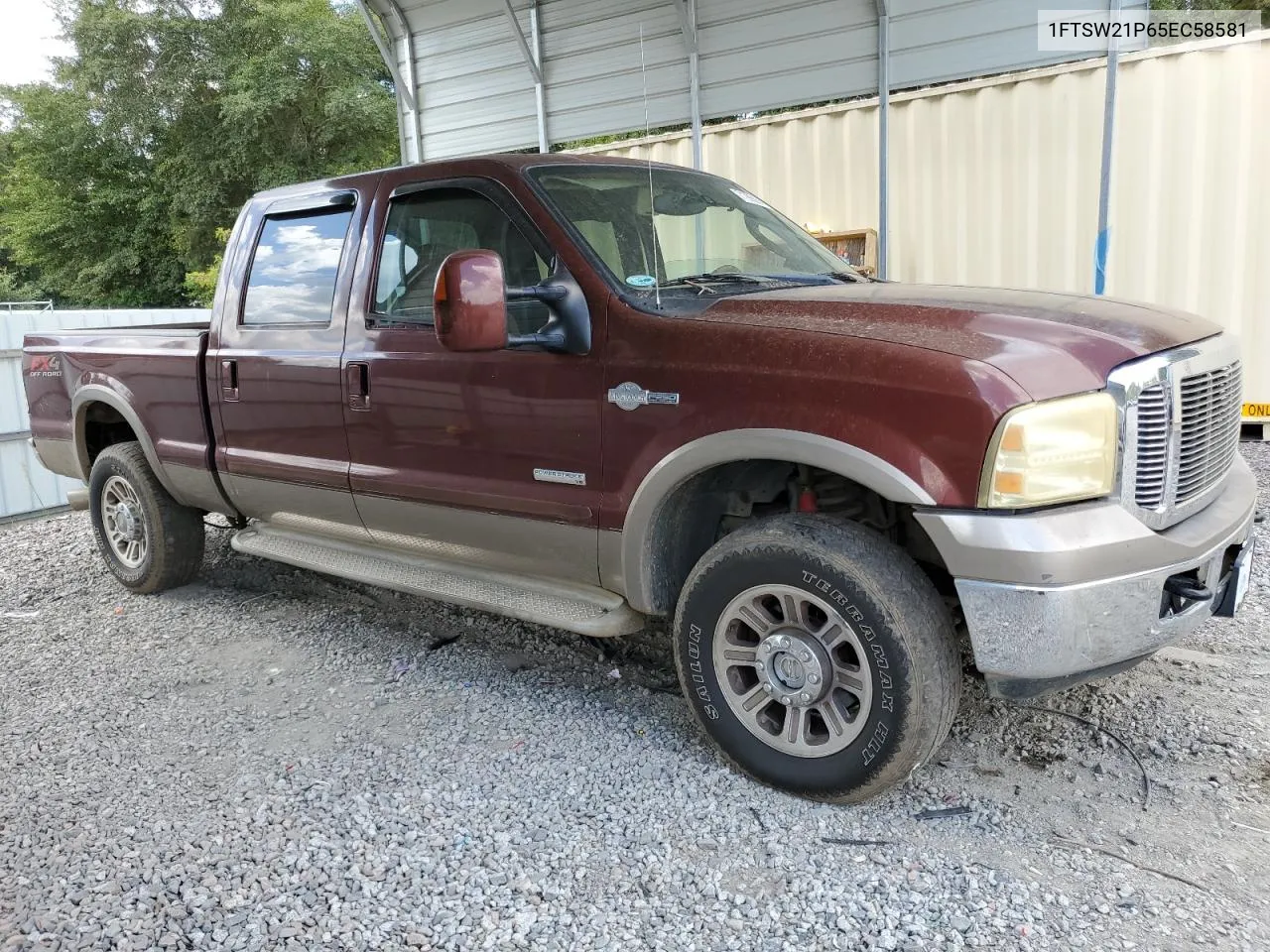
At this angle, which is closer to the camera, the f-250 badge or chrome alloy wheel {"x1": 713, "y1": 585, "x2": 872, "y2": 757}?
chrome alloy wheel {"x1": 713, "y1": 585, "x2": 872, "y2": 757}

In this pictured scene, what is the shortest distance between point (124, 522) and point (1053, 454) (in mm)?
4885

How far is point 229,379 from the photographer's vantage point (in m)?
4.45

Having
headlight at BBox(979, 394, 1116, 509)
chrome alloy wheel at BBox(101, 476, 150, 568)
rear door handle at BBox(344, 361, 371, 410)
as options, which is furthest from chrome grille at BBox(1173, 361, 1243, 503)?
chrome alloy wheel at BBox(101, 476, 150, 568)

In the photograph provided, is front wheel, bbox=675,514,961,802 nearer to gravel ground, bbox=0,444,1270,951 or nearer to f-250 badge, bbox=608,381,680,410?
gravel ground, bbox=0,444,1270,951

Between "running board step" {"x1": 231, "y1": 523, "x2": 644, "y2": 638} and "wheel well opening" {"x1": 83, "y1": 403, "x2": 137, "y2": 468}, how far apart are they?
4.58ft

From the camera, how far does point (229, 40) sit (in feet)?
99.8

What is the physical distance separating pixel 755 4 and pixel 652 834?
23.2ft

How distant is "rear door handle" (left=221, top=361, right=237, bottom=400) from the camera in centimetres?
443

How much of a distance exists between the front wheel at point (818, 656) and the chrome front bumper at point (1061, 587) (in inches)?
7.4

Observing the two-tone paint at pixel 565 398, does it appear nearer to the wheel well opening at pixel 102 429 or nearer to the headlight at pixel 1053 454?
the headlight at pixel 1053 454

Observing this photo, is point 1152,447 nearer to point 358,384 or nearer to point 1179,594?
point 1179,594

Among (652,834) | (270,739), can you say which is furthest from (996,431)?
(270,739)

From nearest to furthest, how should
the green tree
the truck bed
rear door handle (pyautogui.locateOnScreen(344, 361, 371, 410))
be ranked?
rear door handle (pyautogui.locateOnScreen(344, 361, 371, 410))
the truck bed
the green tree

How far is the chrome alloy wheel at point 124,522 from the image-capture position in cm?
531
